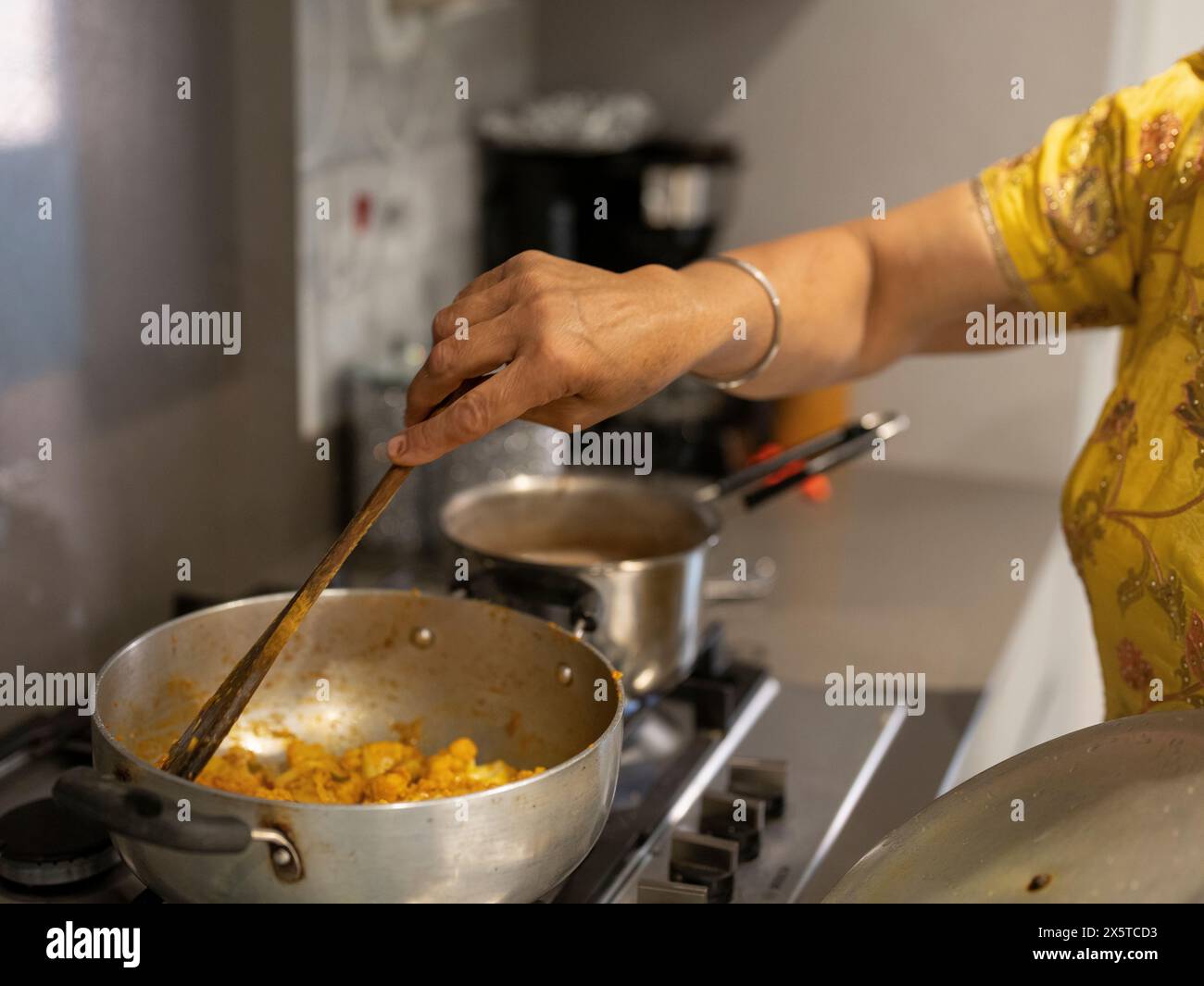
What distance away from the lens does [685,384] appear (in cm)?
176

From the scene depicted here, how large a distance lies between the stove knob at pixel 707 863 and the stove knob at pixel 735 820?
17 millimetres

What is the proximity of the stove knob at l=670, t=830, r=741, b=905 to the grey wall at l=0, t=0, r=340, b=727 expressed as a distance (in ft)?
1.70

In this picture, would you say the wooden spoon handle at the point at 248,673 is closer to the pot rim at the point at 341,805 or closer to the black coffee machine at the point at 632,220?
the pot rim at the point at 341,805

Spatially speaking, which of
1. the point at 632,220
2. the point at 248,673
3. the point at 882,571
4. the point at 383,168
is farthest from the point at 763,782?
the point at 632,220

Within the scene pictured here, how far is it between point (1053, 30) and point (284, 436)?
3.41 feet

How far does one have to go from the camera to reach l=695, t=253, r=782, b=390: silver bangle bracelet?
938mm

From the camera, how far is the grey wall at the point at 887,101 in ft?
5.57

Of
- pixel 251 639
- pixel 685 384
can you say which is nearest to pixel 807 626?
pixel 685 384

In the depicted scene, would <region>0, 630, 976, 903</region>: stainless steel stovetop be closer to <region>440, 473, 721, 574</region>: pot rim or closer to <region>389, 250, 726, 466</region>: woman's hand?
<region>440, 473, 721, 574</region>: pot rim

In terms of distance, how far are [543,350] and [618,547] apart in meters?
0.41

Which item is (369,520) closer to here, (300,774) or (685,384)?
(300,774)

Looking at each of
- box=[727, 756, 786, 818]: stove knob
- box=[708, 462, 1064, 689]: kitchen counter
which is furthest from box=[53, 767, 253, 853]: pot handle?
box=[708, 462, 1064, 689]: kitchen counter

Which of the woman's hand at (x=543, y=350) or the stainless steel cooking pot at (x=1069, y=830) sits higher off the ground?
the woman's hand at (x=543, y=350)

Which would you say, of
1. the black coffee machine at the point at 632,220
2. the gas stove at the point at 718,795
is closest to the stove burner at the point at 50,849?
the gas stove at the point at 718,795
